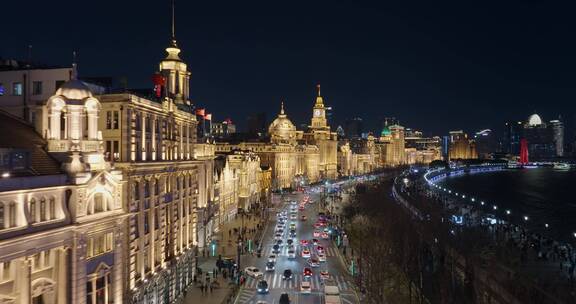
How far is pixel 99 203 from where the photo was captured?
2708 cm

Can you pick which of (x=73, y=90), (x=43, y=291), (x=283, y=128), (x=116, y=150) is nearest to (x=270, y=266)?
(x=116, y=150)

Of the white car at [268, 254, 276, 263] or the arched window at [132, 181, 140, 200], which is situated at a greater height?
the arched window at [132, 181, 140, 200]

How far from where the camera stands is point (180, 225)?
141ft

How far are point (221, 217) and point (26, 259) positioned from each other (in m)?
59.2

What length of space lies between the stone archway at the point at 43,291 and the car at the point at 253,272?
28.8 metres

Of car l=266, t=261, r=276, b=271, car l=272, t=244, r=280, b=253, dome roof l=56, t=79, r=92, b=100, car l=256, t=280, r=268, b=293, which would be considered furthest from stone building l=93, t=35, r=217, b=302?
car l=272, t=244, r=280, b=253

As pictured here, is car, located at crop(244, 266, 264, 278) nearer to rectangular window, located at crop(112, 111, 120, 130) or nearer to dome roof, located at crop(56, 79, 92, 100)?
rectangular window, located at crop(112, 111, 120, 130)

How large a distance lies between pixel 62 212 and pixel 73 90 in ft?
22.9

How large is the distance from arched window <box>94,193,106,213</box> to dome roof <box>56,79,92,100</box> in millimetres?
5530

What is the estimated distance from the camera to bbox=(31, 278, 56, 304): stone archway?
22227 millimetres

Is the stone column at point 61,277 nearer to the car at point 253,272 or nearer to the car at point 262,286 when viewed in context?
the car at point 262,286

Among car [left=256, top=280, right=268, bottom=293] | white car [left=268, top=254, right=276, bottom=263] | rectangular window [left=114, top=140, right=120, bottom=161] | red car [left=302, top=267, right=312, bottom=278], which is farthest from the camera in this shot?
white car [left=268, top=254, right=276, bottom=263]

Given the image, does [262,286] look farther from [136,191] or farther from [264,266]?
[136,191]

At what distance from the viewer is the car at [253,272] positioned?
50469 millimetres
